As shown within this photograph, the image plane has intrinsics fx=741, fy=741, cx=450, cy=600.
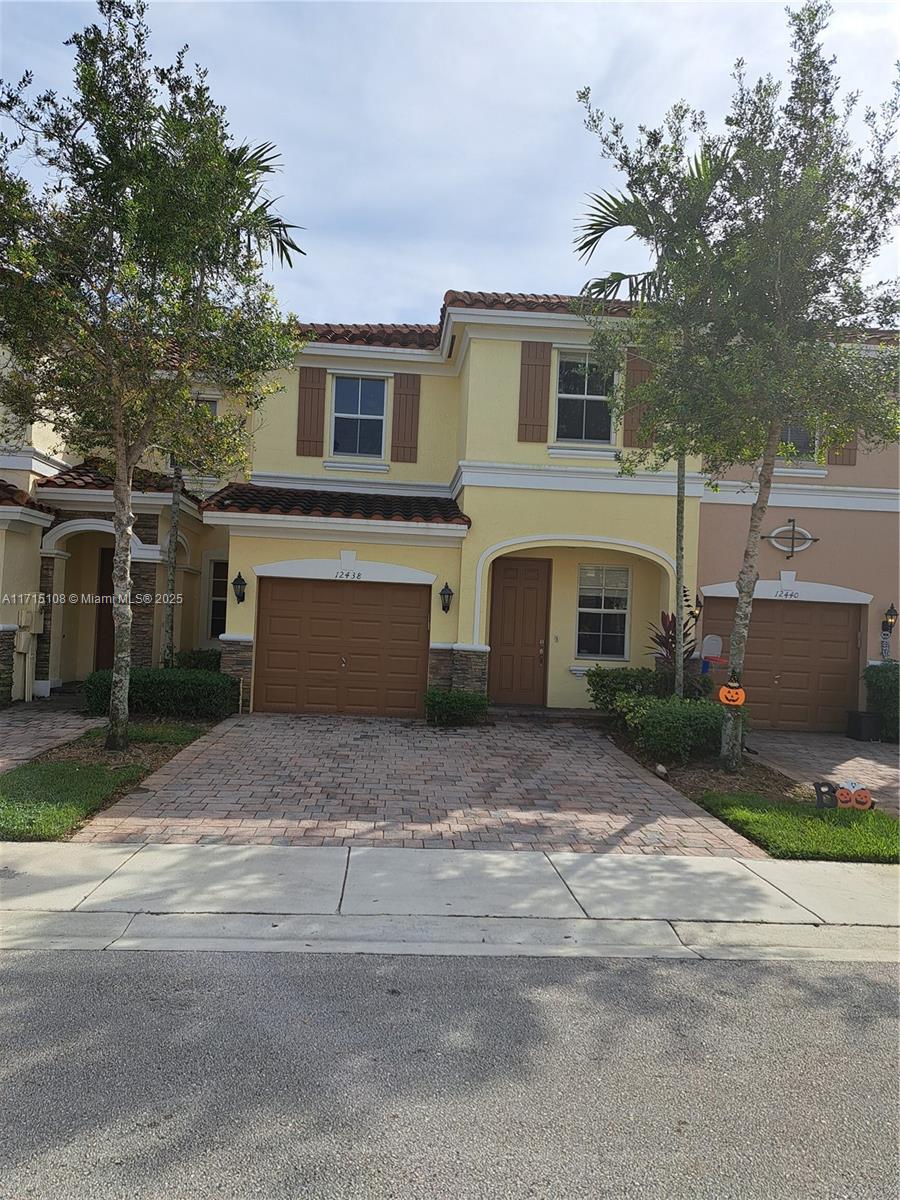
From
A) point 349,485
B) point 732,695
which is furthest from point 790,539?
point 349,485

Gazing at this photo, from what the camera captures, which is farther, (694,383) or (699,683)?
(699,683)

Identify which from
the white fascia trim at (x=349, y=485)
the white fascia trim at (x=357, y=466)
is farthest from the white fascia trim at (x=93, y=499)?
the white fascia trim at (x=357, y=466)

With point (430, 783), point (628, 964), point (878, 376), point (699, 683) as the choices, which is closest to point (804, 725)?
point (699, 683)

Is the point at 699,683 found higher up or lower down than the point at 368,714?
higher up

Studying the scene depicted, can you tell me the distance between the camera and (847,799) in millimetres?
7988

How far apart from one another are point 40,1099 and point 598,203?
1200cm

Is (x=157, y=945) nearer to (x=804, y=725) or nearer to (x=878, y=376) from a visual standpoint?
(x=878, y=376)

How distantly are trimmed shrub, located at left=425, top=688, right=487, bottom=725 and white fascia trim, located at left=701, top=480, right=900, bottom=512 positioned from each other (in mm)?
5506

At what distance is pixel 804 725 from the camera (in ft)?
43.9

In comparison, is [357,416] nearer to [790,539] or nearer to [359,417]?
[359,417]

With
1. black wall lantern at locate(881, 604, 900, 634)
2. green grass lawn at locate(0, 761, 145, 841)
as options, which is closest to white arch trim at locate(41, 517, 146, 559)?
green grass lawn at locate(0, 761, 145, 841)

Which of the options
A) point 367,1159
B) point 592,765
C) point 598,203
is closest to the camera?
point 367,1159

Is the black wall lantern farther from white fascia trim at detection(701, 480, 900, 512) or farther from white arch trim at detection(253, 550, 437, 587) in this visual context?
white arch trim at detection(253, 550, 437, 587)

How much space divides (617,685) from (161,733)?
675 cm
